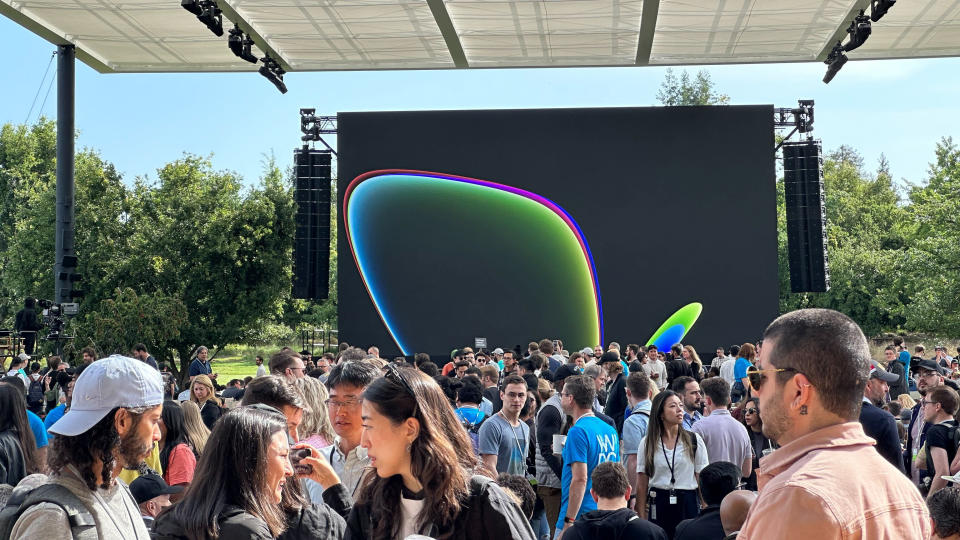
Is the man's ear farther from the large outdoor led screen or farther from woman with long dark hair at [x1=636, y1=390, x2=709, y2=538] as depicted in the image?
the large outdoor led screen

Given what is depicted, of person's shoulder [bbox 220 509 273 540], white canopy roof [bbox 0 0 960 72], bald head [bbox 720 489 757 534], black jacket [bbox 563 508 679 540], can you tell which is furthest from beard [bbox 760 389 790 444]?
white canopy roof [bbox 0 0 960 72]

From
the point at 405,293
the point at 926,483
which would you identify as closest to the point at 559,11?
the point at 405,293

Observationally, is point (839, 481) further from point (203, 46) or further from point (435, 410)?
point (203, 46)

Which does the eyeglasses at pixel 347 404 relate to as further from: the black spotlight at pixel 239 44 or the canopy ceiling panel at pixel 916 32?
the canopy ceiling panel at pixel 916 32

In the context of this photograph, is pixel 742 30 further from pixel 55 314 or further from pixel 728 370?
pixel 55 314

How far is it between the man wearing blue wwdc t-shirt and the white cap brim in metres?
3.62

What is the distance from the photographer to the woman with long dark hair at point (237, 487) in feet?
7.59

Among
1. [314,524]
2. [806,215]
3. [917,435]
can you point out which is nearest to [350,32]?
[806,215]

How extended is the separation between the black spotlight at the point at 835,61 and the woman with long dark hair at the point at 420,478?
628 inches

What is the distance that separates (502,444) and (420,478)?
12.2ft

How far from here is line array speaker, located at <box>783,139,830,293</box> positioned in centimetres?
1845

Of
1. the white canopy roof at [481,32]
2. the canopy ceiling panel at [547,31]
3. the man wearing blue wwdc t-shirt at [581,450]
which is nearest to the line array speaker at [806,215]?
the white canopy roof at [481,32]

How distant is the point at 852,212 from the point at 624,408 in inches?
1573

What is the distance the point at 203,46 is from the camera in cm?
1705
